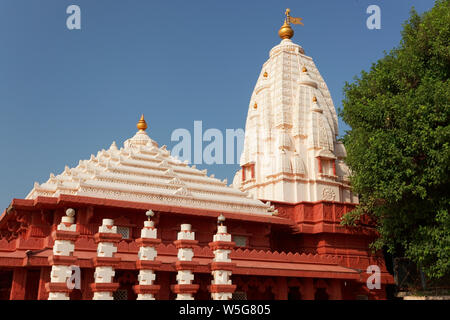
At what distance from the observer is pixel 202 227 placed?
1948cm

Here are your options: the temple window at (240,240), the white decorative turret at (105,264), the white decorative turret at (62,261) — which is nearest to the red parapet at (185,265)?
the white decorative turret at (105,264)

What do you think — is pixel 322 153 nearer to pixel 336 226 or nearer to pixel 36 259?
pixel 336 226

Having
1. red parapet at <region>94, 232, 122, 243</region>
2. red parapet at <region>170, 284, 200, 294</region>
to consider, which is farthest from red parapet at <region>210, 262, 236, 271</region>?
red parapet at <region>94, 232, 122, 243</region>

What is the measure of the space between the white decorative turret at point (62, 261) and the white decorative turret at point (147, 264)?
2.08 meters

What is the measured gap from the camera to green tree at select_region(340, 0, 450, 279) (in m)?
17.6

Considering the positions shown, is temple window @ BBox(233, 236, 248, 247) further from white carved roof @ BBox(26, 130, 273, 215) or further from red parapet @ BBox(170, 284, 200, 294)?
red parapet @ BBox(170, 284, 200, 294)

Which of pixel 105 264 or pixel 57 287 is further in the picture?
pixel 105 264

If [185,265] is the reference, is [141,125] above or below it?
above

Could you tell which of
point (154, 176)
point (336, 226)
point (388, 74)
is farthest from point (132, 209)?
point (388, 74)

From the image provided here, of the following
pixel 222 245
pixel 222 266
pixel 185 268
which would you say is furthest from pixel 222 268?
pixel 185 268

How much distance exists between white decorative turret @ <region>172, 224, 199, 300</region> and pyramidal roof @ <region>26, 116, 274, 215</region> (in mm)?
4604

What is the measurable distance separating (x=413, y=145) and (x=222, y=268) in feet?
30.7

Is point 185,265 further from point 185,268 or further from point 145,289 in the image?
point 145,289

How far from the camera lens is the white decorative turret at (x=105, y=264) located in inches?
511
